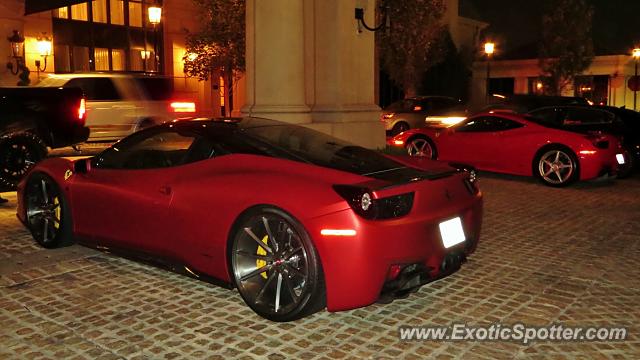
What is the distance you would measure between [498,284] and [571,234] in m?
2.28

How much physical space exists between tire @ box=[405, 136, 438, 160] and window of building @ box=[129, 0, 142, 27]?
21.1 metres

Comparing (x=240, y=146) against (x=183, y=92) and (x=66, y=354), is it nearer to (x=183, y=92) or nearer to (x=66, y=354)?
(x=66, y=354)

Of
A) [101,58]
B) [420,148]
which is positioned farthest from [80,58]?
[420,148]

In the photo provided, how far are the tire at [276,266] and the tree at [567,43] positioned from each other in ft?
141

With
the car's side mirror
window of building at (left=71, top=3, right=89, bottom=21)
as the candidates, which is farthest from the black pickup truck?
window of building at (left=71, top=3, right=89, bottom=21)

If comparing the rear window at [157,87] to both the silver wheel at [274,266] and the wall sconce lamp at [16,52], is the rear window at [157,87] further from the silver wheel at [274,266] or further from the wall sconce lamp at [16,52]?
the silver wheel at [274,266]

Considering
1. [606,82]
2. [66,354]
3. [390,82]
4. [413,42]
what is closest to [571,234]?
[66,354]

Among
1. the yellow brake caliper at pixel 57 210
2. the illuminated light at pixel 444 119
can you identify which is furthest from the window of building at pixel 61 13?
the yellow brake caliper at pixel 57 210

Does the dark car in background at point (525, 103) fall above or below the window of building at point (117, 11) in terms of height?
below

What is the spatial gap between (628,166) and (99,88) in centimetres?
1143

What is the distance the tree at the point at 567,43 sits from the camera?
1718 inches

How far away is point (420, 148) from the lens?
13.1m

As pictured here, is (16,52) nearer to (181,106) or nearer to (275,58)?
(181,106)

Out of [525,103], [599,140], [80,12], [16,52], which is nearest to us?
[599,140]
